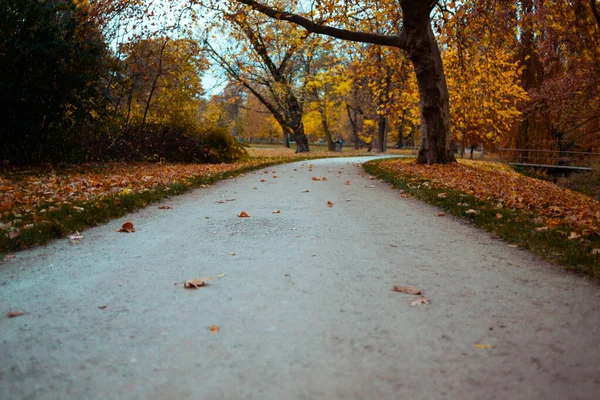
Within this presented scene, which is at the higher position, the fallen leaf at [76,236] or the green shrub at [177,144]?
the green shrub at [177,144]

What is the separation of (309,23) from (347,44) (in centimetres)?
392

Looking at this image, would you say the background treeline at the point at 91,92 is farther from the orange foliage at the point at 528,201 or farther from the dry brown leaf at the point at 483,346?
the dry brown leaf at the point at 483,346

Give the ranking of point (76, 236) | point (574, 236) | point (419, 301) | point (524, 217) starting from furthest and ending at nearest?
point (524, 217) → point (76, 236) → point (574, 236) → point (419, 301)

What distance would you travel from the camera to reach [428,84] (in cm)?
1625

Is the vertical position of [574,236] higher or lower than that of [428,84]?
lower

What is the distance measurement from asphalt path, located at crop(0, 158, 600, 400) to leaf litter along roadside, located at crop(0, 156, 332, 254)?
1.26 ft

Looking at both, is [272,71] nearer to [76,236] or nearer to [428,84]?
[428,84]

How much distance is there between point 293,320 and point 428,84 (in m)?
14.4

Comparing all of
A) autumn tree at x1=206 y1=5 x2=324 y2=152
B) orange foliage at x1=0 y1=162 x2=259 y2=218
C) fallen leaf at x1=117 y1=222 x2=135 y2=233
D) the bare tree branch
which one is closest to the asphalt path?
fallen leaf at x1=117 y1=222 x2=135 y2=233

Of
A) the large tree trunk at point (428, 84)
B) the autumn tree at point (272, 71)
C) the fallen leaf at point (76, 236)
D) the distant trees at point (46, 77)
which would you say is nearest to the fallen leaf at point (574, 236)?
the fallen leaf at point (76, 236)

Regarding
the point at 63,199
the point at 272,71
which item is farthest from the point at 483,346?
the point at 272,71

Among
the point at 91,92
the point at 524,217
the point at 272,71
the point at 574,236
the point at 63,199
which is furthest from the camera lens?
the point at 272,71

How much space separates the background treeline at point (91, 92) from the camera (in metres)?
12.5

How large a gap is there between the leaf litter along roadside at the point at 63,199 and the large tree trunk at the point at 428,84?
766 cm
